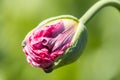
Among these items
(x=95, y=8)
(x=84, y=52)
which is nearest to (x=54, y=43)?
(x=95, y=8)

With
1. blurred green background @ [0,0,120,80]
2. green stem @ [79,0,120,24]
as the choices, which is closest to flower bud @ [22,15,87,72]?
green stem @ [79,0,120,24]

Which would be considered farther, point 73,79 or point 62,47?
point 73,79

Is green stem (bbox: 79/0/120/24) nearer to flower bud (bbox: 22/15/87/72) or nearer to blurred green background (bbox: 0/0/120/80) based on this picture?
flower bud (bbox: 22/15/87/72)

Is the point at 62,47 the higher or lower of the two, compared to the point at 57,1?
lower

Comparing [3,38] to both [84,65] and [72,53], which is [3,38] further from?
[72,53]

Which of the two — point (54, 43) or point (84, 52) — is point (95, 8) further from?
point (84, 52)

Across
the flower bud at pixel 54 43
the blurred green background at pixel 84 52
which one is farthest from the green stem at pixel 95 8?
the blurred green background at pixel 84 52

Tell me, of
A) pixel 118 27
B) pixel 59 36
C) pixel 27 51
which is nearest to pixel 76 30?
pixel 59 36
